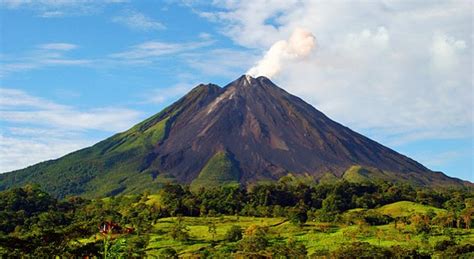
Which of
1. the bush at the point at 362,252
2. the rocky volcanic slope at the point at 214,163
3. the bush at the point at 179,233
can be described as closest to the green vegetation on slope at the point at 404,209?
the bush at the point at 179,233

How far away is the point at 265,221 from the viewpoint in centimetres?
8169

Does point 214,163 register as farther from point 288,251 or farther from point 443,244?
point 288,251

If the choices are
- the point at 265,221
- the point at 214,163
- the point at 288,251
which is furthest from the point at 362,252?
the point at 214,163

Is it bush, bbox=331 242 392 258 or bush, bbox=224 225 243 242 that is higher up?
bush, bbox=224 225 243 242

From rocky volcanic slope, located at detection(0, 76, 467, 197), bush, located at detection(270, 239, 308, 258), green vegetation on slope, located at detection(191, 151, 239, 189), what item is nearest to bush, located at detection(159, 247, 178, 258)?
bush, located at detection(270, 239, 308, 258)

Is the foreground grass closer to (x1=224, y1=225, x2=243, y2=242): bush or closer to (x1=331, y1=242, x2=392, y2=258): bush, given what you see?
(x1=224, y1=225, x2=243, y2=242): bush

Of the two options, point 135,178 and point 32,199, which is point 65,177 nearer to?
point 135,178

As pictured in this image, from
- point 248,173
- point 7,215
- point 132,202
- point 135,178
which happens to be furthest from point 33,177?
point 7,215

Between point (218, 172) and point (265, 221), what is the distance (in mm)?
87077

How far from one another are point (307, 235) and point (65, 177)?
374ft

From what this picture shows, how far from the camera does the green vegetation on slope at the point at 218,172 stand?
161 meters

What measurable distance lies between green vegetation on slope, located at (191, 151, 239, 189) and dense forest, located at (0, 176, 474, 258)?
5829 centimetres

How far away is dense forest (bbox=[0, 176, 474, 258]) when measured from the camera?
5847 centimetres

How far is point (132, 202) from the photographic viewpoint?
96250mm
